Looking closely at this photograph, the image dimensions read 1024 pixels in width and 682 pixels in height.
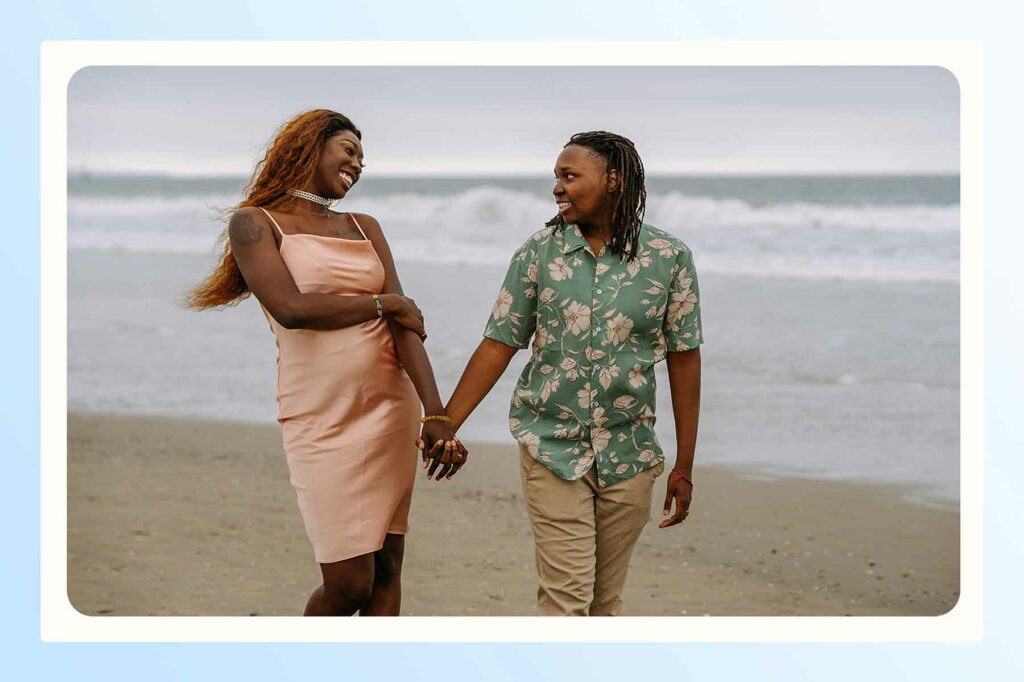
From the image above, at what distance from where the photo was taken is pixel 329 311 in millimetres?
4141

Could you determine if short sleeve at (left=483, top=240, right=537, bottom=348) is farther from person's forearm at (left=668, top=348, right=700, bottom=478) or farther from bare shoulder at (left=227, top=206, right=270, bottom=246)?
bare shoulder at (left=227, top=206, right=270, bottom=246)

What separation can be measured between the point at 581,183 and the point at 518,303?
438mm

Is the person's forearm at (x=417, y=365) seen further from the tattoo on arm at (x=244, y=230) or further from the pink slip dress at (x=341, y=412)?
the tattoo on arm at (x=244, y=230)

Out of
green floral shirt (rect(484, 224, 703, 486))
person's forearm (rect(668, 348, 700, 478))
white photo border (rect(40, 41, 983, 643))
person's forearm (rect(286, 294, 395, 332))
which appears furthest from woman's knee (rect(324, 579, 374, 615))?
person's forearm (rect(668, 348, 700, 478))

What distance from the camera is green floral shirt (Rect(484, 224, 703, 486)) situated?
4.17 metres

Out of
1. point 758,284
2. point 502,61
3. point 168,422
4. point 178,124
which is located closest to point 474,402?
point 502,61

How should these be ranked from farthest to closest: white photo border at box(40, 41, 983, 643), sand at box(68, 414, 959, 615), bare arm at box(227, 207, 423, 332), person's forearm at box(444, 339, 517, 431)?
sand at box(68, 414, 959, 615), white photo border at box(40, 41, 983, 643), person's forearm at box(444, 339, 517, 431), bare arm at box(227, 207, 423, 332)

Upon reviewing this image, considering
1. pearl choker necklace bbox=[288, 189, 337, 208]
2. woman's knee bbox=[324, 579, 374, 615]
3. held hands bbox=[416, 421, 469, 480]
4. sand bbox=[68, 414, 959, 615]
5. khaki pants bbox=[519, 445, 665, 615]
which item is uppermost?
pearl choker necklace bbox=[288, 189, 337, 208]

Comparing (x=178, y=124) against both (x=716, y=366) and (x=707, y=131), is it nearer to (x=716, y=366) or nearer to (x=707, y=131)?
(x=707, y=131)

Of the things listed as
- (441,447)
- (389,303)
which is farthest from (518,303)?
(441,447)

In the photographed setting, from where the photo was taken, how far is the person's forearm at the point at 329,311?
409 cm

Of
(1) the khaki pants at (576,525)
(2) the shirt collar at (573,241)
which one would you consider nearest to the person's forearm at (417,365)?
(1) the khaki pants at (576,525)

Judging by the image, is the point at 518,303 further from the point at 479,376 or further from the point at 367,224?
the point at 367,224
